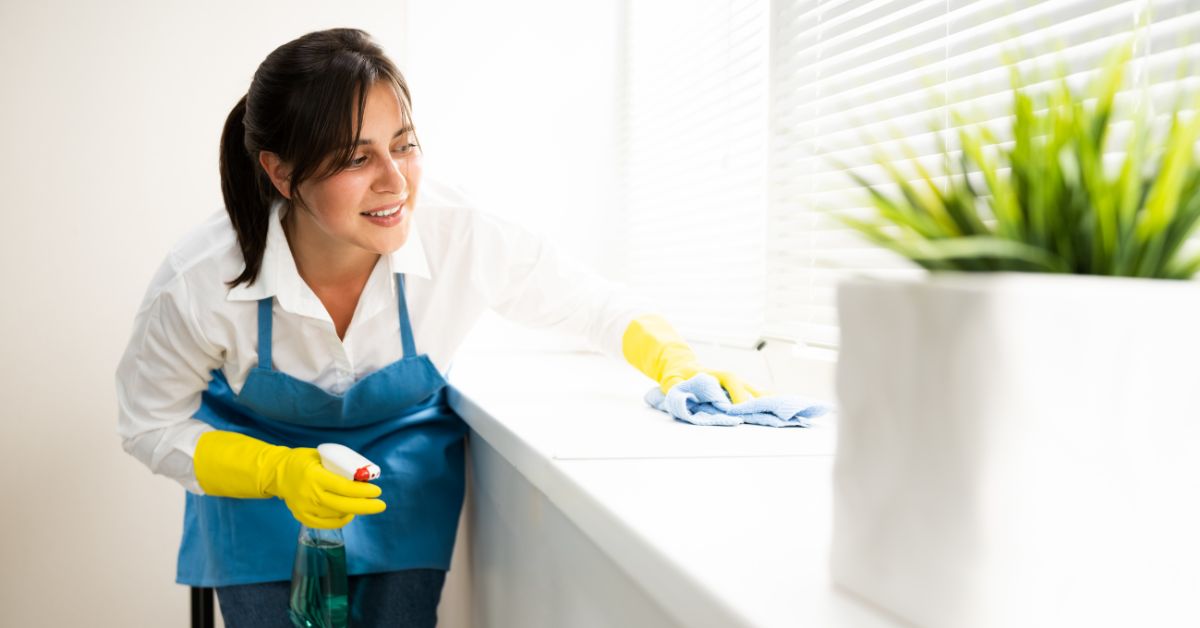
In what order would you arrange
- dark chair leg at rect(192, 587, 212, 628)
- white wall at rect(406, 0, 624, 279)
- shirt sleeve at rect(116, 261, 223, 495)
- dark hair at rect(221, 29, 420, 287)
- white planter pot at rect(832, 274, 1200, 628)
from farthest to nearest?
white wall at rect(406, 0, 624, 279) → dark chair leg at rect(192, 587, 212, 628) → shirt sleeve at rect(116, 261, 223, 495) → dark hair at rect(221, 29, 420, 287) → white planter pot at rect(832, 274, 1200, 628)

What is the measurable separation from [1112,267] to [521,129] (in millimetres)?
1809

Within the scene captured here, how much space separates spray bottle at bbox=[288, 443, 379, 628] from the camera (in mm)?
1287

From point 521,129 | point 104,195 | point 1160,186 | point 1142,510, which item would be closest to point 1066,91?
point 1160,186

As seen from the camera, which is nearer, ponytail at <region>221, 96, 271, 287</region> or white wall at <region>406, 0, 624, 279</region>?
ponytail at <region>221, 96, 271, 287</region>

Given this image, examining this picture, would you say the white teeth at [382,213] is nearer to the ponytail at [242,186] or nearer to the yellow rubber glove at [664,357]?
the ponytail at [242,186]

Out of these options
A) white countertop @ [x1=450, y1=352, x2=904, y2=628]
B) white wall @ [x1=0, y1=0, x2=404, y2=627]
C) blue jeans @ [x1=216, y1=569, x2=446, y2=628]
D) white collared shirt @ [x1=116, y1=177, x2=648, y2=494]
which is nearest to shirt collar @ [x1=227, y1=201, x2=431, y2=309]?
white collared shirt @ [x1=116, y1=177, x2=648, y2=494]

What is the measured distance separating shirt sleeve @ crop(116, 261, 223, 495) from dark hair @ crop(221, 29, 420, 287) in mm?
98

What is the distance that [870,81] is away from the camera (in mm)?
1297

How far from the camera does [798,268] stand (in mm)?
1504

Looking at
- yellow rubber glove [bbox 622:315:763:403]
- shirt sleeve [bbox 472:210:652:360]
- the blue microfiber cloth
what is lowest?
the blue microfiber cloth

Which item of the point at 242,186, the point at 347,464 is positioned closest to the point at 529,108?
the point at 242,186

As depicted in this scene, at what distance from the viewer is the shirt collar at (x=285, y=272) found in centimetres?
130

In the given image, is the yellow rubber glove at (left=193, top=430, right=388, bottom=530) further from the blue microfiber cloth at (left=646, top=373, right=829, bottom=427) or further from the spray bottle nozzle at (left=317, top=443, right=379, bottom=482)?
the blue microfiber cloth at (left=646, top=373, right=829, bottom=427)

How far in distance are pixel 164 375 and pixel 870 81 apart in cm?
108
